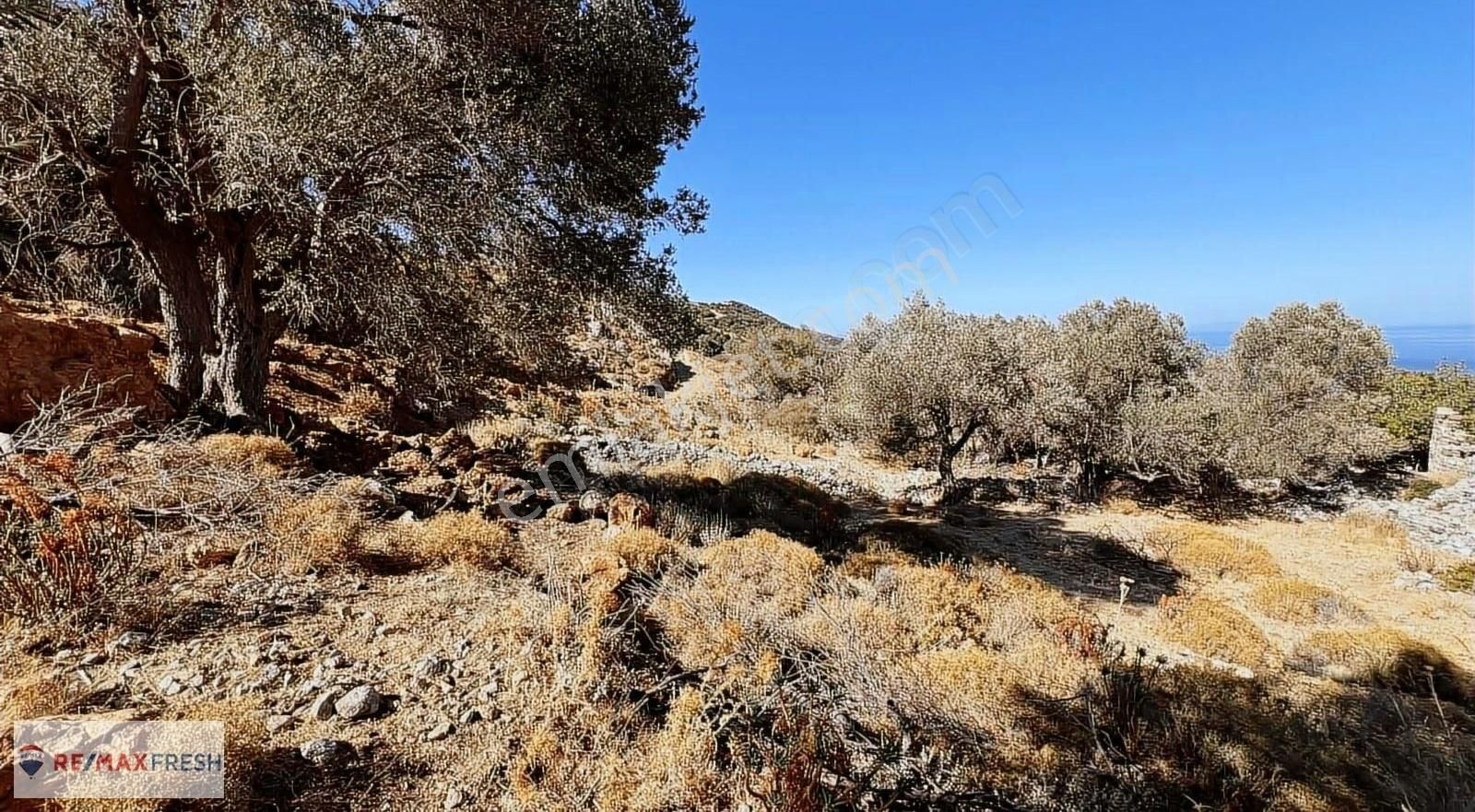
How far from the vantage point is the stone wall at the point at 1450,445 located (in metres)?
17.2

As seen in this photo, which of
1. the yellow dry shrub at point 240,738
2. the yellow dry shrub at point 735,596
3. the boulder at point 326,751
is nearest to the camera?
the yellow dry shrub at point 240,738

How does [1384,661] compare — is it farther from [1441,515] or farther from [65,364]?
[65,364]

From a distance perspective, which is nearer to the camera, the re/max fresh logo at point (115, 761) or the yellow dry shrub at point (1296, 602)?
the re/max fresh logo at point (115, 761)

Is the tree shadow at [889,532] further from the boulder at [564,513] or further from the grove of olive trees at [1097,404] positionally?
the grove of olive trees at [1097,404]

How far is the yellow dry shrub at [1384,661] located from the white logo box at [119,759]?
9989 millimetres

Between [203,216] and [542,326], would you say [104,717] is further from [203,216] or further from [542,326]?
[203,216]

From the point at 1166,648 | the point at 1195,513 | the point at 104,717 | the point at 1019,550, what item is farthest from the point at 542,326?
the point at 1195,513

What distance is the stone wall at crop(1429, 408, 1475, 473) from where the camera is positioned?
1719 centimetres

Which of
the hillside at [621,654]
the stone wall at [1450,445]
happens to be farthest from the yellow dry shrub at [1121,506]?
the stone wall at [1450,445]

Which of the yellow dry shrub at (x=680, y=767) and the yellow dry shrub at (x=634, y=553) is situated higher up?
the yellow dry shrub at (x=634, y=553)

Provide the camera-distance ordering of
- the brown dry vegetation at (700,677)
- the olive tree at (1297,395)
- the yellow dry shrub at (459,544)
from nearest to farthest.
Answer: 1. the brown dry vegetation at (700,677)
2. the yellow dry shrub at (459,544)
3. the olive tree at (1297,395)

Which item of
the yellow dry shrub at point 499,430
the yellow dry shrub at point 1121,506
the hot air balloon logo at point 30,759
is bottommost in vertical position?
the yellow dry shrub at point 1121,506

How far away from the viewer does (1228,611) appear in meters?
7.74

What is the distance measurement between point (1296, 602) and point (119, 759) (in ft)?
41.3
